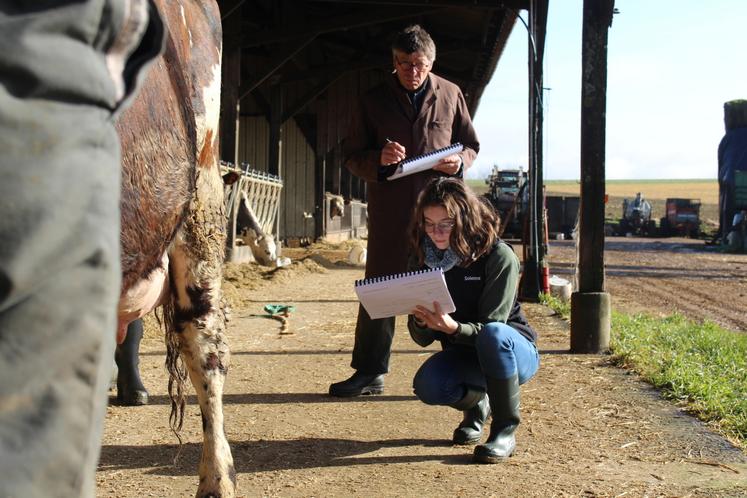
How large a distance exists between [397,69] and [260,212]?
1078cm

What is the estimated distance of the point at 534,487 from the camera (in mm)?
3633

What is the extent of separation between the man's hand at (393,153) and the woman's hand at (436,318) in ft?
4.06

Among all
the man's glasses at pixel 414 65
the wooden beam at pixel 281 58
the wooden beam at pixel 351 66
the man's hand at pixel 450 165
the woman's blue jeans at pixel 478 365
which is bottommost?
the woman's blue jeans at pixel 478 365

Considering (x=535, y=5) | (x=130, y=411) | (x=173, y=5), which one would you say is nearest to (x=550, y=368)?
(x=130, y=411)

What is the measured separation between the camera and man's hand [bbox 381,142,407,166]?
4.85m

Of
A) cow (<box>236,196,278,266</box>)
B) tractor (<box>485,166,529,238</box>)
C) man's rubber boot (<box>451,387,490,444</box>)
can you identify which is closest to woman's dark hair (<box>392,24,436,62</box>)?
man's rubber boot (<box>451,387,490,444</box>)

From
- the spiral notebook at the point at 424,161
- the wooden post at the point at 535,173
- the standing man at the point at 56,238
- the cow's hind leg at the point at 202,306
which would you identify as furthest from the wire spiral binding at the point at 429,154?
the wooden post at the point at 535,173

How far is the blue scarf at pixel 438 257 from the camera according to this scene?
4.13 metres

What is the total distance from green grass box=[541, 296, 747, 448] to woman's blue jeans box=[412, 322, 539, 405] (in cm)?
109

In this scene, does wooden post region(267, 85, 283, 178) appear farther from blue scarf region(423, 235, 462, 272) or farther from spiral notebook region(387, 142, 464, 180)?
blue scarf region(423, 235, 462, 272)

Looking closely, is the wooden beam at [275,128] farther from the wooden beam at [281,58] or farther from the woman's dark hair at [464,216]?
the woman's dark hair at [464,216]

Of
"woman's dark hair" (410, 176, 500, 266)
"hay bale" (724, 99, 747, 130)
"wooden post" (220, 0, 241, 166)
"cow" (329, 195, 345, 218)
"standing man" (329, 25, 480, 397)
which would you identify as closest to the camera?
"woman's dark hair" (410, 176, 500, 266)

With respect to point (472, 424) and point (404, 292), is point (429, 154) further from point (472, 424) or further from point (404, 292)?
point (472, 424)

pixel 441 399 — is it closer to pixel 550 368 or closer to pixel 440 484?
pixel 440 484
